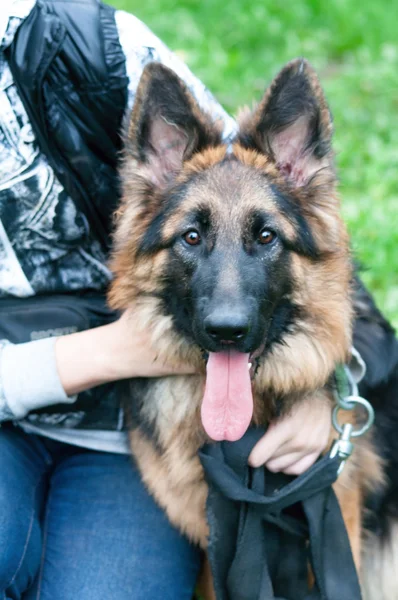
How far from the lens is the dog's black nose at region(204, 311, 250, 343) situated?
88.7 inches

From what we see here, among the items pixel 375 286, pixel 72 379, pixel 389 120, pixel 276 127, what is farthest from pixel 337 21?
pixel 72 379

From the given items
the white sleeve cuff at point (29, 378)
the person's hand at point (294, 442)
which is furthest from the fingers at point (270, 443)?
the white sleeve cuff at point (29, 378)

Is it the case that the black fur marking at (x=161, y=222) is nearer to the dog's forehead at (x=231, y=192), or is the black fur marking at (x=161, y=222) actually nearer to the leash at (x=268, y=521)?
the dog's forehead at (x=231, y=192)

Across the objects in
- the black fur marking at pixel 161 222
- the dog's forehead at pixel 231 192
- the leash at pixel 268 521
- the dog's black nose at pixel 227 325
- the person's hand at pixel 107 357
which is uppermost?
the dog's forehead at pixel 231 192

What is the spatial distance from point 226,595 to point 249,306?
999 mm

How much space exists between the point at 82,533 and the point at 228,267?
3.89 ft

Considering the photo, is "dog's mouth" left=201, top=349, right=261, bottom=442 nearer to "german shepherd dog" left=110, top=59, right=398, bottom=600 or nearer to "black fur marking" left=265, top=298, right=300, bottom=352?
"german shepherd dog" left=110, top=59, right=398, bottom=600

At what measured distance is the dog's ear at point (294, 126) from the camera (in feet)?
7.89

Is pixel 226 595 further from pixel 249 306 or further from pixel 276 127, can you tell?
pixel 276 127

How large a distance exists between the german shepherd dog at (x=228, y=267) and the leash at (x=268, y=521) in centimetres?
15

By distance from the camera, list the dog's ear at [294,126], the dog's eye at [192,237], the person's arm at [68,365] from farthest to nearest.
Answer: the person's arm at [68,365] < the dog's eye at [192,237] < the dog's ear at [294,126]

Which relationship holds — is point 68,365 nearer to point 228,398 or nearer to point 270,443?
point 228,398

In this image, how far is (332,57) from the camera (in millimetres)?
7156

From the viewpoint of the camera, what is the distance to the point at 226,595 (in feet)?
8.45
